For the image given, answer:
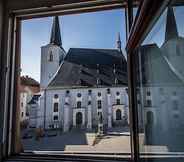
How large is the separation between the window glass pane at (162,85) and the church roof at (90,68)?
46 cm

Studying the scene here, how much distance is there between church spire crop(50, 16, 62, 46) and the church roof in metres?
0.14

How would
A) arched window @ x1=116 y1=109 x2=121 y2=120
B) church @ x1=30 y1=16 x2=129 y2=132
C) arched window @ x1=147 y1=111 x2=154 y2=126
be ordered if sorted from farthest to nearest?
church @ x1=30 y1=16 x2=129 y2=132 < arched window @ x1=116 y1=109 x2=121 y2=120 < arched window @ x1=147 y1=111 x2=154 y2=126

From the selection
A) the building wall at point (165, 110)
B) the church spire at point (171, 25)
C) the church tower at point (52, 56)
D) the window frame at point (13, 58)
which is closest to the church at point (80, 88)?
the church tower at point (52, 56)

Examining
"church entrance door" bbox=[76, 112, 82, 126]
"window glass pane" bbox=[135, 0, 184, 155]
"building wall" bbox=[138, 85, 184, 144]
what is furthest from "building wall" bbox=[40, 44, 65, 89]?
"building wall" bbox=[138, 85, 184, 144]

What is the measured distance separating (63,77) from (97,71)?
→ 0.30 m

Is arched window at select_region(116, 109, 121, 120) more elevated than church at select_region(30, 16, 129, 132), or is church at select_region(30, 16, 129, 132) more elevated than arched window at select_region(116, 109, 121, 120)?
church at select_region(30, 16, 129, 132)

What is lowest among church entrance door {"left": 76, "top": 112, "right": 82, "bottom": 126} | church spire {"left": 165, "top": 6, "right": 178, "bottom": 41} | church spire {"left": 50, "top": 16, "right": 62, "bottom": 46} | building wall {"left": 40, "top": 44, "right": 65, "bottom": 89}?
church entrance door {"left": 76, "top": 112, "right": 82, "bottom": 126}

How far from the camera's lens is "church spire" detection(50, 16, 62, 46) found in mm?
1805

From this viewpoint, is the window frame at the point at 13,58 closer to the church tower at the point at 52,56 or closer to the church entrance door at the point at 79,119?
the church tower at the point at 52,56

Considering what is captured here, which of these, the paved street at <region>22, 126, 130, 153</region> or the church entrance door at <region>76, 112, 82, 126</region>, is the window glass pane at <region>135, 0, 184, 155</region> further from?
the church entrance door at <region>76, 112, 82, 126</region>

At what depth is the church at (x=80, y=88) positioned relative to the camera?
167 centimetres

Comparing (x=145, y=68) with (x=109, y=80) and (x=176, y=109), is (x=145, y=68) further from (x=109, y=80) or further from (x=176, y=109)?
(x=109, y=80)

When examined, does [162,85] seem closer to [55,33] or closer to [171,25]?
[171,25]

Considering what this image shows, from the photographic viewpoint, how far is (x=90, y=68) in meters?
1.77
